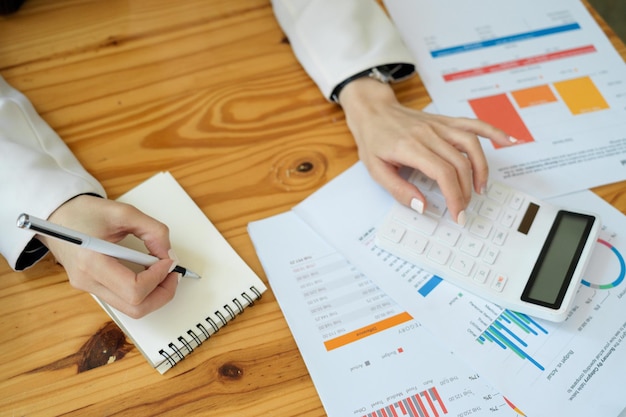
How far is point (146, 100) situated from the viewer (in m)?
0.72

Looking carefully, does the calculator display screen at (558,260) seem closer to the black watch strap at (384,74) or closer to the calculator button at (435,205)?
the calculator button at (435,205)

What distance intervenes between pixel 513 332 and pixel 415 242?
137mm

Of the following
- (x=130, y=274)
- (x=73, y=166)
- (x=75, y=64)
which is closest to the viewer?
(x=130, y=274)

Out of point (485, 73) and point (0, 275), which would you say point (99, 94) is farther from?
point (485, 73)

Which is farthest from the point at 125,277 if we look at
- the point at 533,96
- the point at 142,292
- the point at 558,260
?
the point at 533,96

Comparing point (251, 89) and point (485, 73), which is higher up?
point (251, 89)

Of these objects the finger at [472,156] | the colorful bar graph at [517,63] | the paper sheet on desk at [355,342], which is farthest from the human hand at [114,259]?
the colorful bar graph at [517,63]

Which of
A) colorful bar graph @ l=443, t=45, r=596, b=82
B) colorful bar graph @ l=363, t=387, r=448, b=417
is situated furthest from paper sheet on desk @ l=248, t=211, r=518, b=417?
colorful bar graph @ l=443, t=45, r=596, b=82

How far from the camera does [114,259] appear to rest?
1.81 ft

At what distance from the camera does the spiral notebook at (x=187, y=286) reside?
56cm

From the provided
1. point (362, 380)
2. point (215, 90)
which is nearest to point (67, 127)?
point (215, 90)

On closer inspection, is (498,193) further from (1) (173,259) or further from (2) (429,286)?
(1) (173,259)

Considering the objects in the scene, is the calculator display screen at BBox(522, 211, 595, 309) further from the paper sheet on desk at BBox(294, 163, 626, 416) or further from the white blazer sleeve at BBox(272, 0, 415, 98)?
the white blazer sleeve at BBox(272, 0, 415, 98)

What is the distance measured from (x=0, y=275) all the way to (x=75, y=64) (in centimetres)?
30
